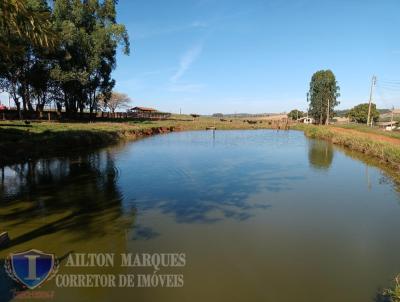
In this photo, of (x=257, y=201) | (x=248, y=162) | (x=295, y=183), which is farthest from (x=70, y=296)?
(x=248, y=162)

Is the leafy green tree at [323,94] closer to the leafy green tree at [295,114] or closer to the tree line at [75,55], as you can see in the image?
the leafy green tree at [295,114]

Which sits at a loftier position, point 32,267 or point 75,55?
point 75,55

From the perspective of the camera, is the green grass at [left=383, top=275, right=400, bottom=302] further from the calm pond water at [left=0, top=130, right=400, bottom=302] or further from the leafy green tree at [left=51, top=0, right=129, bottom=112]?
the leafy green tree at [left=51, top=0, right=129, bottom=112]

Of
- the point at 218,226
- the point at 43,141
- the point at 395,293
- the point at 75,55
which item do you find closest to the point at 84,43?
the point at 75,55

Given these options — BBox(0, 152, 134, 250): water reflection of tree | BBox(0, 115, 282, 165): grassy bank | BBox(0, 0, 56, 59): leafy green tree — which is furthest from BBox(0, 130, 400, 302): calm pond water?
BBox(0, 0, 56, 59): leafy green tree

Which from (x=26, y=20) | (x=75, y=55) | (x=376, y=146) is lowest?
(x=376, y=146)

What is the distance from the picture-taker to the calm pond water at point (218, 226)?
7270 mm

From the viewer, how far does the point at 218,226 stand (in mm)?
10914

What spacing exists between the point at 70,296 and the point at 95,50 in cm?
3944

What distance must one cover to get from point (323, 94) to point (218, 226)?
81742mm

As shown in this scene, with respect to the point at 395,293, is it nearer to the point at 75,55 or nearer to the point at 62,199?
the point at 62,199

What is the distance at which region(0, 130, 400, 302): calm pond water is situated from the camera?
727 cm

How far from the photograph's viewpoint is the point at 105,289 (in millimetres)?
7023

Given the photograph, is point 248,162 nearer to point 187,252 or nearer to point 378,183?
point 378,183
